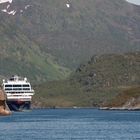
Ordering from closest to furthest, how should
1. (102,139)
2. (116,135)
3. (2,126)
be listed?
1. (102,139)
2. (116,135)
3. (2,126)

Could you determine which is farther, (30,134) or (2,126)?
(2,126)

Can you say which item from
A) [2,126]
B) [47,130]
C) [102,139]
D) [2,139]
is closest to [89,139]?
[102,139]

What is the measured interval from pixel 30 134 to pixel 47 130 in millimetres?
13590

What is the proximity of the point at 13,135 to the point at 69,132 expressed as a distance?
12950 millimetres

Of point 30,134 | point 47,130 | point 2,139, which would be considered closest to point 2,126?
point 47,130

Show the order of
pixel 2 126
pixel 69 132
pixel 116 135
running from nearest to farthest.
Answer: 1. pixel 116 135
2. pixel 69 132
3. pixel 2 126

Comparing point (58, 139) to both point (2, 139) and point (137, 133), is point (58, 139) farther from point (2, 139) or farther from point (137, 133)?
point (137, 133)

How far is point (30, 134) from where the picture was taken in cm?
14450

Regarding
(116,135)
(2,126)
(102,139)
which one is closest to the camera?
(102,139)

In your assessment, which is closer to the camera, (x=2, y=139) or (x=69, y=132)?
(x=2, y=139)

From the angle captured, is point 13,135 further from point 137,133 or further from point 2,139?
point 137,133

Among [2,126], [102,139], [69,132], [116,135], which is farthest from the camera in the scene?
[2,126]

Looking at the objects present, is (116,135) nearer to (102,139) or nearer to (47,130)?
(102,139)

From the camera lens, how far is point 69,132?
151000mm
